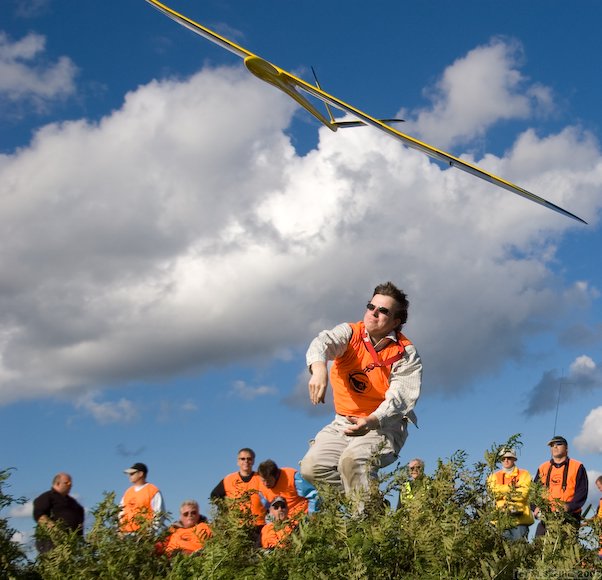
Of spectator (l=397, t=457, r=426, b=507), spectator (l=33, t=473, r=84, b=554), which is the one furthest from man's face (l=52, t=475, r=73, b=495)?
spectator (l=397, t=457, r=426, b=507)

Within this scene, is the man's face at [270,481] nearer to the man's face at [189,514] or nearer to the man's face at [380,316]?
the man's face at [189,514]

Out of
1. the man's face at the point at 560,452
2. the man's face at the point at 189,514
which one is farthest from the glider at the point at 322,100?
the man's face at the point at 189,514

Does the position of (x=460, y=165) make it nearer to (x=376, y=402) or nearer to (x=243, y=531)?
(x=376, y=402)

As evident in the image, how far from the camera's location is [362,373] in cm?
638

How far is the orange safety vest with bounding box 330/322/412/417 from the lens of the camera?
6.35 m

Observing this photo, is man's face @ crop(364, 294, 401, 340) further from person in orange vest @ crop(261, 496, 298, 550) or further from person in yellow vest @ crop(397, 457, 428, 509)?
person in orange vest @ crop(261, 496, 298, 550)

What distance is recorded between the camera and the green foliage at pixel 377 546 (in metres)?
3.98

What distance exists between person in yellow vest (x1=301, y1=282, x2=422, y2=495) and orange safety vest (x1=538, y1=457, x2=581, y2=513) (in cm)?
531

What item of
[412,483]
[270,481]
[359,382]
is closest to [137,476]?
[270,481]

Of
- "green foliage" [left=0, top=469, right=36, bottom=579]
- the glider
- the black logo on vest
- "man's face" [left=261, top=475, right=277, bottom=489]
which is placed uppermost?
the glider

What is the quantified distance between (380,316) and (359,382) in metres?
0.57

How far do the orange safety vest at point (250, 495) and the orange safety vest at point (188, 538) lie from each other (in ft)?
0.87

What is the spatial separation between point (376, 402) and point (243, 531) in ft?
6.76

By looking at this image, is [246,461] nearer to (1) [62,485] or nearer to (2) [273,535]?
(1) [62,485]
